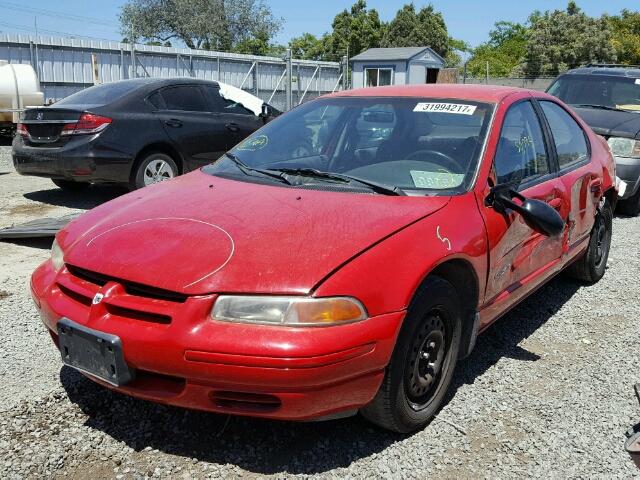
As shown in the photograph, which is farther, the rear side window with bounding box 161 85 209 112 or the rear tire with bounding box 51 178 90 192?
the rear tire with bounding box 51 178 90 192

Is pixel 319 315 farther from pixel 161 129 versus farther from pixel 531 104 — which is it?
pixel 161 129

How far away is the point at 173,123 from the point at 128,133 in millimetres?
640

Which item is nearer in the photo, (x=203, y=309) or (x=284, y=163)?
(x=203, y=309)

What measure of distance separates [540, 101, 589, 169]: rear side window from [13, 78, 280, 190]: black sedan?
3.13 metres

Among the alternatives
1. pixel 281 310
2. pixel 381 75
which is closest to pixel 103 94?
pixel 281 310

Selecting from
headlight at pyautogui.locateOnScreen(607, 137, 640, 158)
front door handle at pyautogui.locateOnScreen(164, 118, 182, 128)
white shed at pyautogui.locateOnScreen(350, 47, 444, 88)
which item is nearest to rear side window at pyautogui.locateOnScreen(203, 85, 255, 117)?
front door handle at pyautogui.locateOnScreen(164, 118, 182, 128)

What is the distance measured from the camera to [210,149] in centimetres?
791

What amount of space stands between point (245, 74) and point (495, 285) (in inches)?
668

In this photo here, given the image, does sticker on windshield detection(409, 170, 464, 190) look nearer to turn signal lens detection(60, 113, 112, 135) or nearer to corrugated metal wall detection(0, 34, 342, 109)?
turn signal lens detection(60, 113, 112, 135)

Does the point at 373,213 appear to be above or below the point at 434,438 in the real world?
above

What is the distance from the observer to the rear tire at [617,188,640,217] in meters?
7.76

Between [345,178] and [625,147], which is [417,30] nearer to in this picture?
[625,147]

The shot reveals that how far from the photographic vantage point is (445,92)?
12.2 ft

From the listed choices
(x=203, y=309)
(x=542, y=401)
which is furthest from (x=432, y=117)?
(x=203, y=309)
